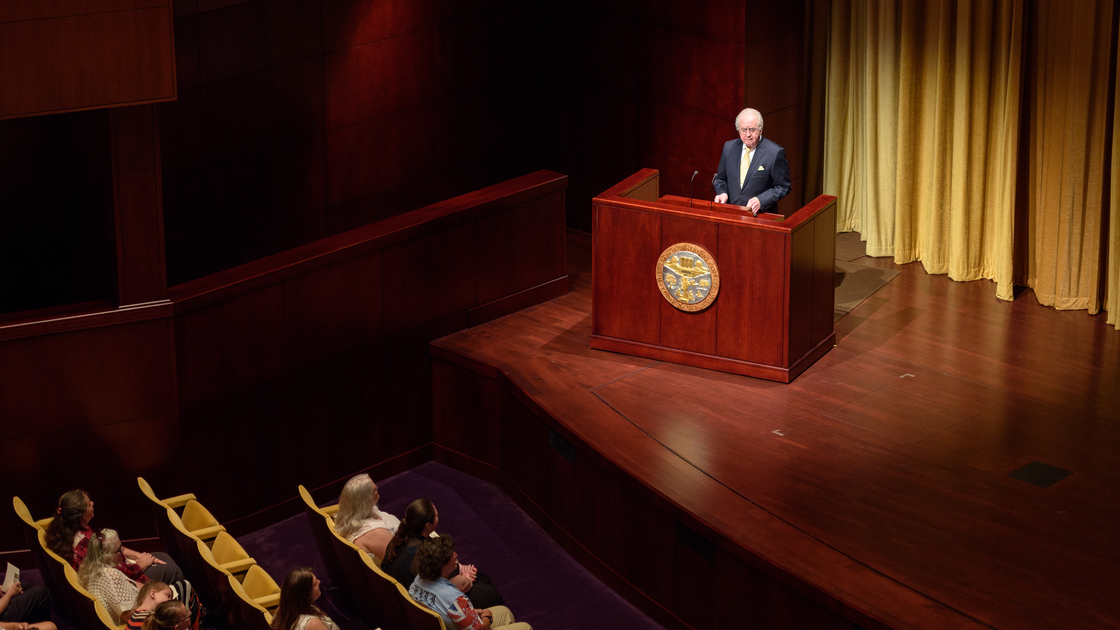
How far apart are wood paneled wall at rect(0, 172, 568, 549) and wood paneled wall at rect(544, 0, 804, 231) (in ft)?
3.78

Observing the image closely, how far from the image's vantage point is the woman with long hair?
15.8 feet

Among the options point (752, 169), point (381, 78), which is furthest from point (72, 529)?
point (381, 78)

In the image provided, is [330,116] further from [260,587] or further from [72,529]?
[260,587]

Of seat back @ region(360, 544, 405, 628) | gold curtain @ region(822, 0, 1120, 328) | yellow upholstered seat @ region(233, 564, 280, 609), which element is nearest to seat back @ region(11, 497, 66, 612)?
yellow upholstered seat @ region(233, 564, 280, 609)

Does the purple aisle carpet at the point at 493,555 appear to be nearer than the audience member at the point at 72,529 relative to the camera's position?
→ No

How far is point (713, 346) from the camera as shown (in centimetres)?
682

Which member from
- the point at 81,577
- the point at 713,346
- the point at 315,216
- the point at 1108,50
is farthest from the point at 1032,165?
the point at 81,577

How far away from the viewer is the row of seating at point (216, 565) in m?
5.27

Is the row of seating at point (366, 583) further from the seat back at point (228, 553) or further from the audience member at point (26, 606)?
the audience member at point (26, 606)

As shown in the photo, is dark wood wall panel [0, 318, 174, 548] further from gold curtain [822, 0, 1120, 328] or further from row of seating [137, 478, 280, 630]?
gold curtain [822, 0, 1120, 328]

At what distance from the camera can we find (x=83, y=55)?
566 cm

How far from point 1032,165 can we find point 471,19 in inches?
149

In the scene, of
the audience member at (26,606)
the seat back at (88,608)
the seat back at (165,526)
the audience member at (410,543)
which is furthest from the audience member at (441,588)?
the audience member at (26,606)

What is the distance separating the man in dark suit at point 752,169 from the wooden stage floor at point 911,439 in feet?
3.19
